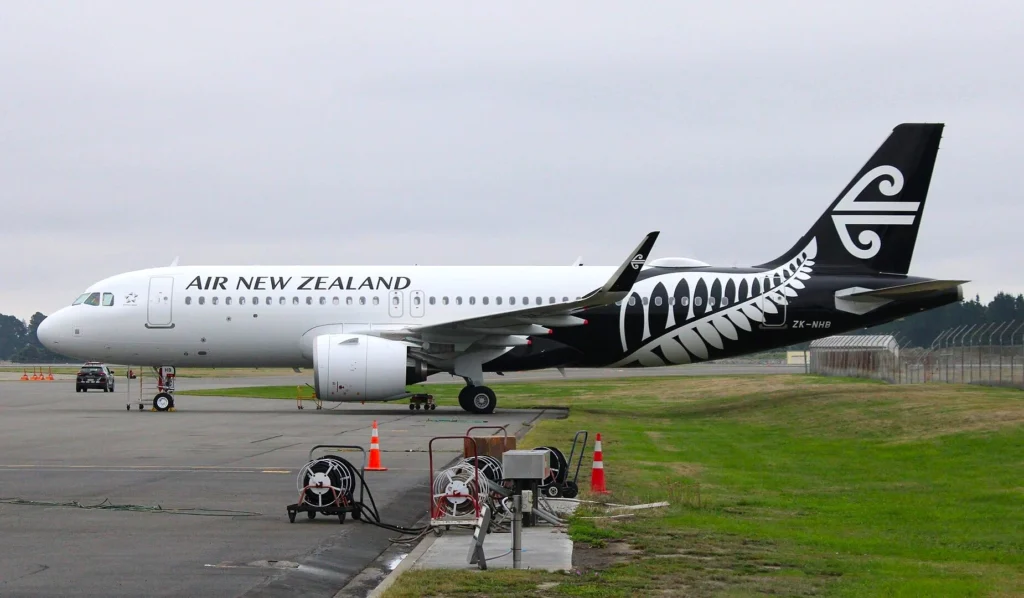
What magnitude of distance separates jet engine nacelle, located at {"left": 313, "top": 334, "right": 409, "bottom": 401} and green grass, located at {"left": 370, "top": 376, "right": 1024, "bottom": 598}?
480cm

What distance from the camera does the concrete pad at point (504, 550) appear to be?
34.4ft

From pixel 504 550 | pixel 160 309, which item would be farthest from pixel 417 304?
pixel 504 550

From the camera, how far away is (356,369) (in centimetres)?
3194

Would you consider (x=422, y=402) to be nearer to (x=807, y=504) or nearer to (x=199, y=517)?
(x=807, y=504)

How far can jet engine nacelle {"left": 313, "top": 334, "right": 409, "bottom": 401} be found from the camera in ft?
105

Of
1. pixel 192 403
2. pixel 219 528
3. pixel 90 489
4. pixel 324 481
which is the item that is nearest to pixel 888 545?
pixel 324 481

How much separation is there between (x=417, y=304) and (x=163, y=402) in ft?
25.4

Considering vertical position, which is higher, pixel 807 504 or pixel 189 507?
pixel 189 507

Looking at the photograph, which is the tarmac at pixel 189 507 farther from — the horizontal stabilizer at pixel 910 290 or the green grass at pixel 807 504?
the horizontal stabilizer at pixel 910 290

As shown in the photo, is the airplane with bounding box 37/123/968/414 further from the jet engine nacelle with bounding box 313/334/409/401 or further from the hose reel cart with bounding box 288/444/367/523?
the hose reel cart with bounding box 288/444/367/523

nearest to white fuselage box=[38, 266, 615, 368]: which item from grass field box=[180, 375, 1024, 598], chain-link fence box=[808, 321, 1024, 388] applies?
grass field box=[180, 375, 1024, 598]

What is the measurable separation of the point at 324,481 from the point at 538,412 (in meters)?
22.2

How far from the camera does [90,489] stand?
15922 millimetres

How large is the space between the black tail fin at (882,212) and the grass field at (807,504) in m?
4.07
